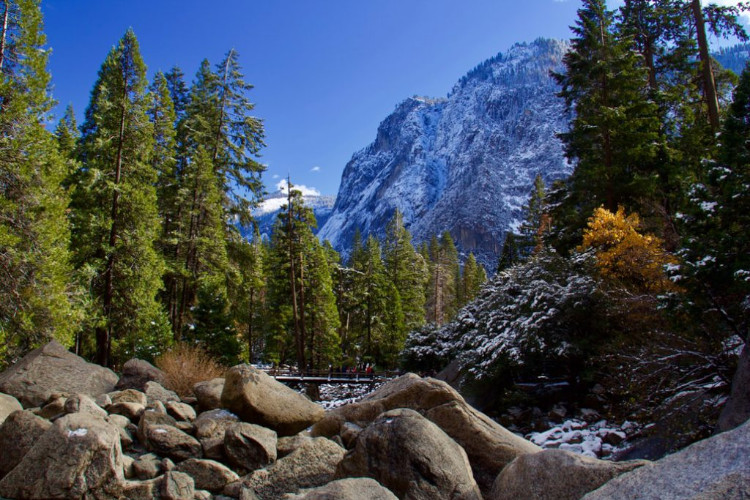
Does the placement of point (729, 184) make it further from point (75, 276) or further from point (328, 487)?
point (75, 276)

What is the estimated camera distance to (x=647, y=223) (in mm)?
16500

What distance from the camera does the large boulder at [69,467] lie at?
238 inches

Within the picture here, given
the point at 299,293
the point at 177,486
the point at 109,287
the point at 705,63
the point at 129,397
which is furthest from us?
the point at 299,293

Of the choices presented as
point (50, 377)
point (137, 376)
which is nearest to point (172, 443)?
point (50, 377)

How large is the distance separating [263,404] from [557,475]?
5546mm

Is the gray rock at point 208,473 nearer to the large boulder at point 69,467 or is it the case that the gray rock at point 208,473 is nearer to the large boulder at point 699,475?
the large boulder at point 69,467

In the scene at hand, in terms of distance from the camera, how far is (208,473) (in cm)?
723

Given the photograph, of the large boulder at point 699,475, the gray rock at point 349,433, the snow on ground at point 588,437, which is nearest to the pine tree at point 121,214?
the gray rock at point 349,433

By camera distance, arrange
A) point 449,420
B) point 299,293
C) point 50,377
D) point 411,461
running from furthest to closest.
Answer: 1. point 299,293
2. point 50,377
3. point 449,420
4. point 411,461

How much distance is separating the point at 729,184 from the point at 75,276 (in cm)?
1832

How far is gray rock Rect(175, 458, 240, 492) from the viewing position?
7.14m

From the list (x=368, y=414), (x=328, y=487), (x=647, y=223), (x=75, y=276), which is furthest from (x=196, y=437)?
(x=647, y=223)

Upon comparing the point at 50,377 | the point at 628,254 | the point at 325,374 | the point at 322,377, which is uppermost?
the point at 628,254

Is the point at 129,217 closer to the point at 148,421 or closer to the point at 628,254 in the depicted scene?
the point at 148,421
